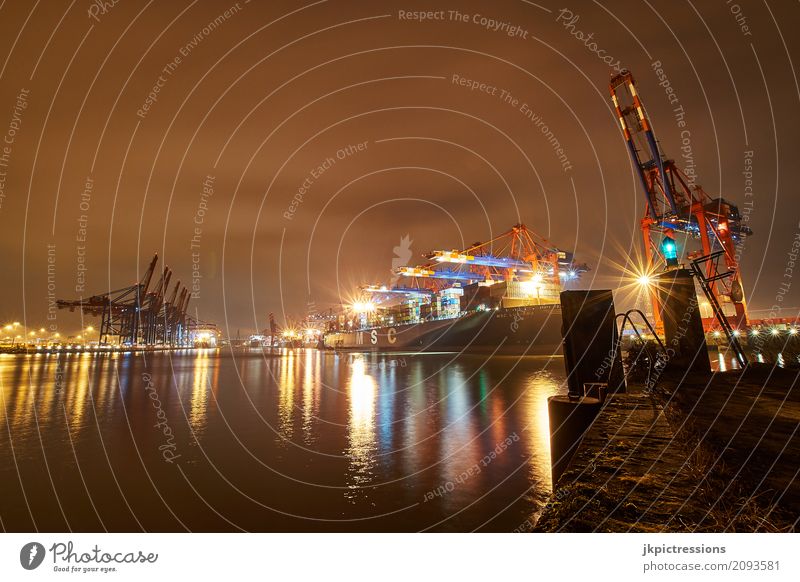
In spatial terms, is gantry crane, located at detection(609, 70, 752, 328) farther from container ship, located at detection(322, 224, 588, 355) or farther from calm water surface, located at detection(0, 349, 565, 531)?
calm water surface, located at detection(0, 349, 565, 531)

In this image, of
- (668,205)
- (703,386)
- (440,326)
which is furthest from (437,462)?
(440,326)

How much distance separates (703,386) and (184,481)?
9.50 meters

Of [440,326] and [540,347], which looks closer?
[540,347]

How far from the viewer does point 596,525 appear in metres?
2.33

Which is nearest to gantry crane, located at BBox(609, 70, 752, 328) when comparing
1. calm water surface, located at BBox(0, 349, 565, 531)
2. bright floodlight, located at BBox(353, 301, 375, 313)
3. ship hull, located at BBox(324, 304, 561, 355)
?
ship hull, located at BBox(324, 304, 561, 355)

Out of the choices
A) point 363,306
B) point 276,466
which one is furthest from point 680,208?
point 363,306

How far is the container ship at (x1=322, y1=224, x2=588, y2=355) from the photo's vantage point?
42688 mm

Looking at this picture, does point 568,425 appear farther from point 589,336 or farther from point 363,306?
point 363,306

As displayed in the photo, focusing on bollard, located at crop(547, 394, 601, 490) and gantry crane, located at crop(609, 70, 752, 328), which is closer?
bollard, located at crop(547, 394, 601, 490)

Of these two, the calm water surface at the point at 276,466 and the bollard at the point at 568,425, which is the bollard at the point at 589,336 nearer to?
the bollard at the point at 568,425

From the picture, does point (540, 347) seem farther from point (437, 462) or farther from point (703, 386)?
point (437, 462)

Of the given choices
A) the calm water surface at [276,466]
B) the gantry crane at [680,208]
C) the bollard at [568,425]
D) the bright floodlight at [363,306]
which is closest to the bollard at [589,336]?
the bollard at [568,425]
